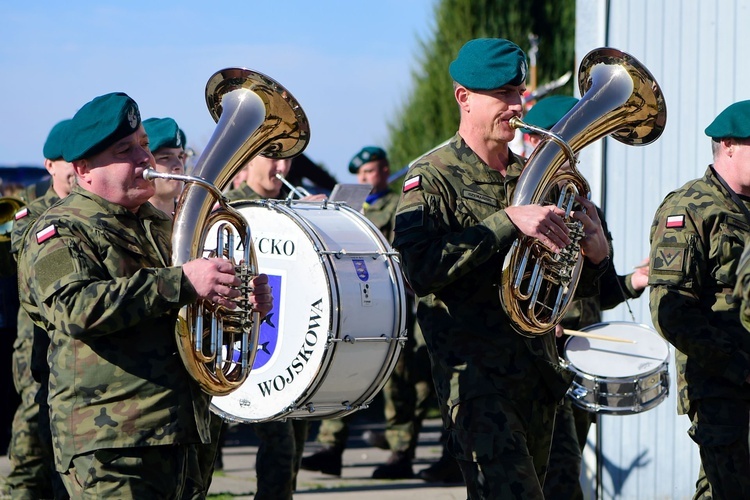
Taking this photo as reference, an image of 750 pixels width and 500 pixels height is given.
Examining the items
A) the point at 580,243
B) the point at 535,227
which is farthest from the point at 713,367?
the point at 535,227

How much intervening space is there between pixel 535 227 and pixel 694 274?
0.90 meters

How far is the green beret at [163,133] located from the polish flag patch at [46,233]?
1.93 metres

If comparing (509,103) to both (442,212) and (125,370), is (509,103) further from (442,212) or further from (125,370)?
(125,370)

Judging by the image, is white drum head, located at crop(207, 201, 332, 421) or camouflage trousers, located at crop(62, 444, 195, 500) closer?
camouflage trousers, located at crop(62, 444, 195, 500)

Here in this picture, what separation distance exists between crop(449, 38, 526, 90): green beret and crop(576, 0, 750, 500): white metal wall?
2.68m

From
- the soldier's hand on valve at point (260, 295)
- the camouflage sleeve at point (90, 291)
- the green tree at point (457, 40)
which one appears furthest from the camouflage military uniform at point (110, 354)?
the green tree at point (457, 40)

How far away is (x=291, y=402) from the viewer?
5477 millimetres

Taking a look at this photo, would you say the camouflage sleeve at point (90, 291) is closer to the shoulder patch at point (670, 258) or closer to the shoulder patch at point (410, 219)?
the shoulder patch at point (410, 219)

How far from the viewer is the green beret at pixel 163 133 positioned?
19.8 ft

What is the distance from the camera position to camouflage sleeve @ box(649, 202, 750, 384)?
16.0 feet

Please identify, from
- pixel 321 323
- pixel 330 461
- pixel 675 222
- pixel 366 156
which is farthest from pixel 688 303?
pixel 366 156

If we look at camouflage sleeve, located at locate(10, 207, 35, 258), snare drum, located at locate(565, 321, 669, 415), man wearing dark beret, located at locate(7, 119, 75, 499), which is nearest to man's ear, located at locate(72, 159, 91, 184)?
camouflage sleeve, located at locate(10, 207, 35, 258)

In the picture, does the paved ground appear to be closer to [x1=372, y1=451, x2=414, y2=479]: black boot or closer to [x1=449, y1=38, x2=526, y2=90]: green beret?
[x1=372, y1=451, x2=414, y2=479]: black boot

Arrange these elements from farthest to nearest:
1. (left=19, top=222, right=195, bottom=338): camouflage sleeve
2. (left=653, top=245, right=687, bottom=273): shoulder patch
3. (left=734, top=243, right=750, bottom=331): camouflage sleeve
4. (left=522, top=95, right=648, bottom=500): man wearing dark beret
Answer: (left=522, top=95, right=648, bottom=500): man wearing dark beret
(left=653, top=245, right=687, bottom=273): shoulder patch
(left=19, top=222, right=195, bottom=338): camouflage sleeve
(left=734, top=243, right=750, bottom=331): camouflage sleeve
